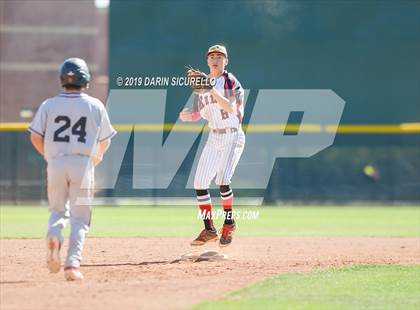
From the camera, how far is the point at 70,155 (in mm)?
6484

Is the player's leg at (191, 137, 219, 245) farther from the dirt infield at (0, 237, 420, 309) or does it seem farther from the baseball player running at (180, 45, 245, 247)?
the dirt infield at (0, 237, 420, 309)

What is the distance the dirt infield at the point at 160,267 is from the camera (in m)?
5.74

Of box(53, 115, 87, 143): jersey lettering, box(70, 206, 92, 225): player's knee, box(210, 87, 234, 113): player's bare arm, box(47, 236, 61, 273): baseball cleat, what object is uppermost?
box(53, 115, 87, 143): jersey lettering

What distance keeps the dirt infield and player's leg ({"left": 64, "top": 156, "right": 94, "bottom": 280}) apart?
0.17 meters

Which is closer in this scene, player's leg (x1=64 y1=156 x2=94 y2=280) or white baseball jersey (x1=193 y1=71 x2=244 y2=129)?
player's leg (x1=64 y1=156 x2=94 y2=280)

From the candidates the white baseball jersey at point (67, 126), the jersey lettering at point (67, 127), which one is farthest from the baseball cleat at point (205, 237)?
the jersey lettering at point (67, 127)

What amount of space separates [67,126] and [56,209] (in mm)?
643

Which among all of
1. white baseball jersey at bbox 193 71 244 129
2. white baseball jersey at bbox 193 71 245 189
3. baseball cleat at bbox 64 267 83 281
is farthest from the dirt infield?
white baseball jersey at bbox 193 71 244 129

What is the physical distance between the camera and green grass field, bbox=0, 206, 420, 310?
18.9ft

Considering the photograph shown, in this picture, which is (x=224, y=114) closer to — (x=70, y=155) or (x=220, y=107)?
(x=220, y=107)

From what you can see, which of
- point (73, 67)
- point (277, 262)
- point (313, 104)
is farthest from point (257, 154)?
point (73, 67)

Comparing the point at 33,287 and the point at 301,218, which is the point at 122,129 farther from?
the point at 33,287

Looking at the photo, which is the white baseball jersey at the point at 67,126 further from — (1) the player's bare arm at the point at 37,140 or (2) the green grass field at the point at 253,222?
(2) the green grass field at the point at 253,222

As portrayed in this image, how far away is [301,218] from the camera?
14656 millimetres
